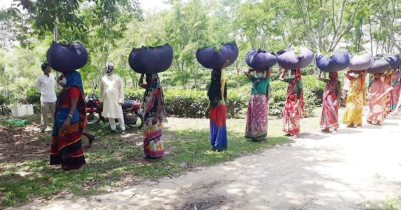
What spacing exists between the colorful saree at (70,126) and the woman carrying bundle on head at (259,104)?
3.63 m

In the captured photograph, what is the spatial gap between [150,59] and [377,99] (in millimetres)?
7675

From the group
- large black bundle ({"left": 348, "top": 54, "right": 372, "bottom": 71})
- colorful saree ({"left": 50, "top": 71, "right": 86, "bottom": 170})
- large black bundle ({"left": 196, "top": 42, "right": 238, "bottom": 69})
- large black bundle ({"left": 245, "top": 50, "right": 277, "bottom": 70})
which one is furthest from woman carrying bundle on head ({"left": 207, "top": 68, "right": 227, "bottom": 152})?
large black bundle ({"left": 348, "top": 54, "right": 372, "bottom": 71})

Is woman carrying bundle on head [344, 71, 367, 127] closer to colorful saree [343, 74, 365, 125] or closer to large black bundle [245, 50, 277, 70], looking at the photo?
colorful saree [343, 74, 365, 125]

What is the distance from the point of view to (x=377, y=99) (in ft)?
32.5

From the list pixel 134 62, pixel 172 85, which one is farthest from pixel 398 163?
pixel 172 85

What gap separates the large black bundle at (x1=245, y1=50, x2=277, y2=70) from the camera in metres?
7.01

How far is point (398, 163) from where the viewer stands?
581 centimetres

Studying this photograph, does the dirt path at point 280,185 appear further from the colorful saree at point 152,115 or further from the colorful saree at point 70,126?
the colorful saree at point 70,126

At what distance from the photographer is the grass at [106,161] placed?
4.72 meters

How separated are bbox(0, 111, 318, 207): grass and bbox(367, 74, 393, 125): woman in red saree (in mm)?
2024

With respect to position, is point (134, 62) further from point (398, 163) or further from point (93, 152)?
point (398, 163)

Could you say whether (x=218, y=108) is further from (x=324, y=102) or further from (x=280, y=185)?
(x=324, y=102)

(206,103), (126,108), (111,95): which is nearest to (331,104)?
(206,103)

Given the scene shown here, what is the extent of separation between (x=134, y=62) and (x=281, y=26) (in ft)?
78.0
